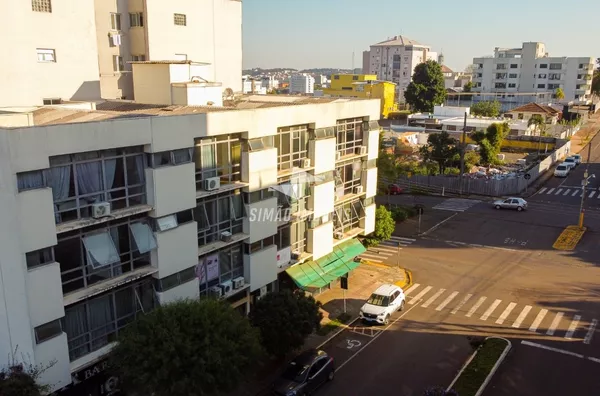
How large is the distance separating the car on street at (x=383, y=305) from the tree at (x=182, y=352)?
34.6 ft

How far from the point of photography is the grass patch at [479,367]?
21.3 m

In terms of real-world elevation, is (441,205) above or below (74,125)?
below

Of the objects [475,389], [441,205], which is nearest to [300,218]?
[475,389]

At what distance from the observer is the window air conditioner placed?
23.3 m

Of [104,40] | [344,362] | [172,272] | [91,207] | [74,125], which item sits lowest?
→ [344,362]

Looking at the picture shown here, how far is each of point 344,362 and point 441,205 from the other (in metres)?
32.3

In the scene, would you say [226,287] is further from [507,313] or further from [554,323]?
[554,323]

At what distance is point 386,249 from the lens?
3947cm

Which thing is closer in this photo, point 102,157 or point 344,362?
point 102,157

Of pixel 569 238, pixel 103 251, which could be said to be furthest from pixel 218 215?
pixel 569 238

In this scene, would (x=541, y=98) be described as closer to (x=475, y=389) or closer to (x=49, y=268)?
(x=475, y=389)

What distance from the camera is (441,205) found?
174ft

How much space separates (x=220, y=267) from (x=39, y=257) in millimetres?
8801

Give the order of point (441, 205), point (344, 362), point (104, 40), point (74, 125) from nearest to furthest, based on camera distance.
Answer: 1. point (74, 125)
2. point (344, 362)
3. point (104, 40)
4. point (441, 205)
